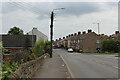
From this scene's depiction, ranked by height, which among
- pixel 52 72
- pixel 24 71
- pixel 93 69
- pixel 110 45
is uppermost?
pixel 110 45

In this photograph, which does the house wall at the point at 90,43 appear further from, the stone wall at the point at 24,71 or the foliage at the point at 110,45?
the stone wall at the point at 24,71

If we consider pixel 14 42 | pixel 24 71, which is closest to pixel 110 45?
pixel 14 42

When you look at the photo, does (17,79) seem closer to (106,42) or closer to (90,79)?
(90,79)

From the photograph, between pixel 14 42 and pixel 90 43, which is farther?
pixel 90 43

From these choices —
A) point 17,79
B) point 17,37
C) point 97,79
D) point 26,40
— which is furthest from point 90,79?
point 17,37

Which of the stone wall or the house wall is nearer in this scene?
the stone wall

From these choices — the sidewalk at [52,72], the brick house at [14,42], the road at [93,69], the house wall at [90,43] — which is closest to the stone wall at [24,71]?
the sidewalk at [52,72]

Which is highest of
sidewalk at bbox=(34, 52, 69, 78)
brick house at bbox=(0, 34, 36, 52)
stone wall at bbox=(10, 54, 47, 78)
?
brick house at bbox=(0, 34, 36, 52)

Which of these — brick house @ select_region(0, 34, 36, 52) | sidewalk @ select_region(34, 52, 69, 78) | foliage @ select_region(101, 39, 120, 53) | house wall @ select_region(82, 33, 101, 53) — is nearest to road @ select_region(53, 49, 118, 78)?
sidewalk @ select_region(34, 52, 69, 78)

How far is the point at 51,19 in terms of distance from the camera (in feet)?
108

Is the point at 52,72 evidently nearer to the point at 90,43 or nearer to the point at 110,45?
the point at 110,45

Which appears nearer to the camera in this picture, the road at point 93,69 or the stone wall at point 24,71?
the stone wall at point 24,71

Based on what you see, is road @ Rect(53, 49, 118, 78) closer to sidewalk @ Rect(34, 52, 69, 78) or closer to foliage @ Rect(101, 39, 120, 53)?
sidewalk @ Rect(34, 52, 69, 78)

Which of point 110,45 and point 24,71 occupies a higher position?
point 110,45
